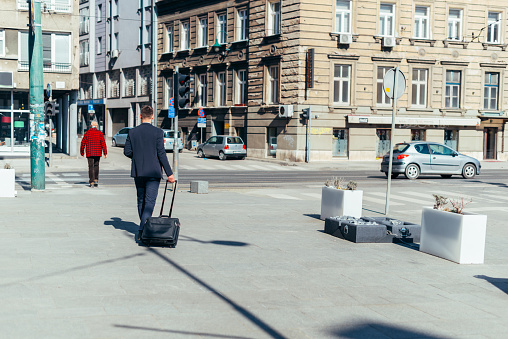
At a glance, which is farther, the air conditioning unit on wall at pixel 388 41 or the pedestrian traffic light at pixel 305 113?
the air conditioning unit on wall at pixel 388 41

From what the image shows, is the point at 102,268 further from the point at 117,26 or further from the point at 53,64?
the point at 117,26

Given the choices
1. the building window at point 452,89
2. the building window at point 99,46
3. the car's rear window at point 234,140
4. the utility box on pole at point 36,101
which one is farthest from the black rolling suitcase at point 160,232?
the building window at point 99,46

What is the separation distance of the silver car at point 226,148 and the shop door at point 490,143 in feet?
49.2

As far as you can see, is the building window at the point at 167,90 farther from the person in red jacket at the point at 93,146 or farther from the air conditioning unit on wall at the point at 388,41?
the person in red jacket at the point at 93,146

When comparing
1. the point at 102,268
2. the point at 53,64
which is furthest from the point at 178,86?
the point at 53,64

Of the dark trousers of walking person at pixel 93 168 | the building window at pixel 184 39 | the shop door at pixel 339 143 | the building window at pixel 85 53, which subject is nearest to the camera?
the dark trousers of walking person at pixel 93 168

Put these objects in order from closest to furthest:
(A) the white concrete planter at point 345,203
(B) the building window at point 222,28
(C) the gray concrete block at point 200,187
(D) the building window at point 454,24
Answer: (A) the white concrete planter at point 345,203
(C) the gray concrete block at point 200,187
(D) the building window at point 454,24
(B) the building window at point 222,28

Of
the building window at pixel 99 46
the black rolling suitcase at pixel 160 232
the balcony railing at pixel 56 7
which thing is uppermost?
the building window at pixel 99 46

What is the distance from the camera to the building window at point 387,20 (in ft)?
127

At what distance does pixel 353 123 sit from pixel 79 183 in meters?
20.4

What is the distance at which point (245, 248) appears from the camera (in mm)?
8984

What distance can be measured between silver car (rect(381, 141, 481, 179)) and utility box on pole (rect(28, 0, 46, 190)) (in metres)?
13.3

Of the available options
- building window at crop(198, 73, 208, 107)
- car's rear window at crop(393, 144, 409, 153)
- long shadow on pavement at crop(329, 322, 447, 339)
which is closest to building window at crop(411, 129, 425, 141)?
car's rear window at crop(393, 144, 409, 153)

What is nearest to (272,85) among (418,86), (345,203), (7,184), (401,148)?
(418,86)
